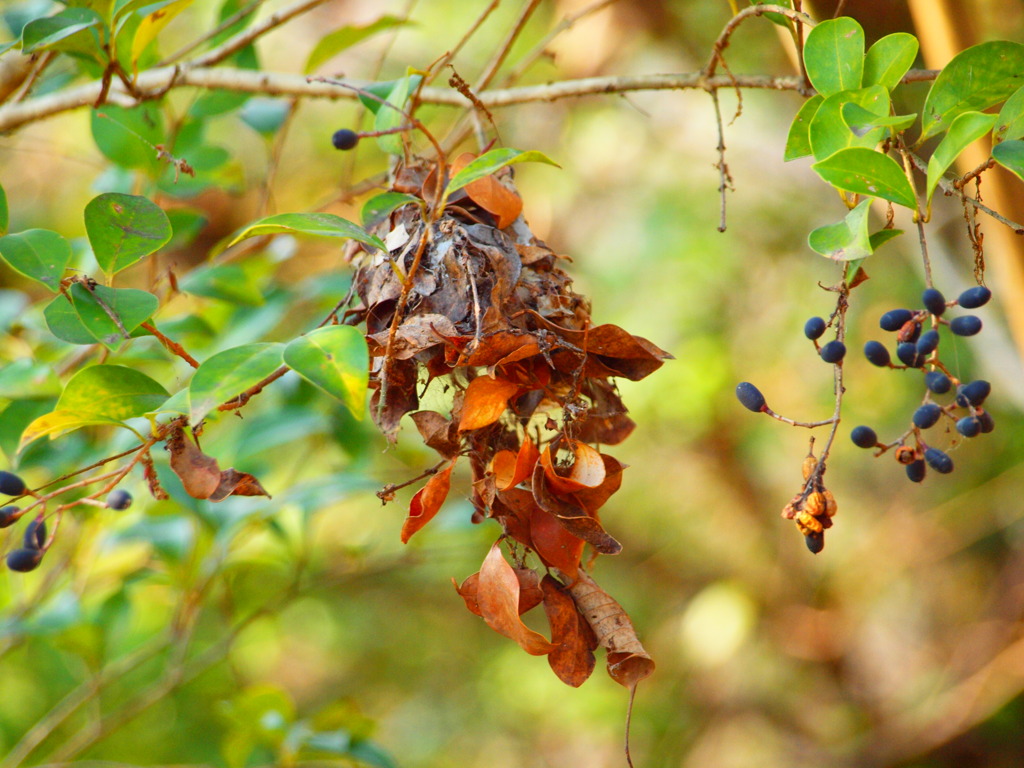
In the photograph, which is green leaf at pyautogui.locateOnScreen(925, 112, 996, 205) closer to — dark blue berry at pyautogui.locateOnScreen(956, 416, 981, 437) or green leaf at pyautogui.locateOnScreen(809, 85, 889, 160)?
green leaf at pyautogui.locateOnScreen(809, 85, 889, 160)

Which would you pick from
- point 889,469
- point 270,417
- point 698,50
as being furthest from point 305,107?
point 889,469

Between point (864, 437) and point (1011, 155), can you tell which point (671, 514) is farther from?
point (1011, 155)

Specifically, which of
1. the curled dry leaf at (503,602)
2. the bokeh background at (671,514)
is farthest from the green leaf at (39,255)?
the bokeh background at (671,514)

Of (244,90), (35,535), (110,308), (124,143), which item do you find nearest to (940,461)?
(110,308)

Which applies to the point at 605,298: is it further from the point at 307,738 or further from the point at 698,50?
the point at 307,738

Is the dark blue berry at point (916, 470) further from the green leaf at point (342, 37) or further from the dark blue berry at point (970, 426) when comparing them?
the green leaf at point (342, 37)
